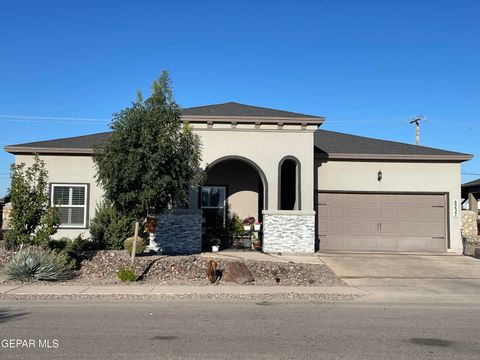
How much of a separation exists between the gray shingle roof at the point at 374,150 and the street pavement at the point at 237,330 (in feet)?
35.1

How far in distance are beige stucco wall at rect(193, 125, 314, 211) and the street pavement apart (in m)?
8.78

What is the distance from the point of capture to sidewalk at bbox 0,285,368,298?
480 inches

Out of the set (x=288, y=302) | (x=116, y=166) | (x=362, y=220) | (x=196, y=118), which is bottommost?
(x=288, y=302)

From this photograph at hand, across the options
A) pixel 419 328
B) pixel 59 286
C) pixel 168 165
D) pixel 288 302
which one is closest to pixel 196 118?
pixel 168 165

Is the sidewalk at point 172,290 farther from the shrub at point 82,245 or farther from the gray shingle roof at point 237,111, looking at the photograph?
the gray shingle roof at point 237,111

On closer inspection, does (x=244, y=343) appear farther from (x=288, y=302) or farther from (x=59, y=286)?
(x=59, y=286)

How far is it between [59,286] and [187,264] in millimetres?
3866

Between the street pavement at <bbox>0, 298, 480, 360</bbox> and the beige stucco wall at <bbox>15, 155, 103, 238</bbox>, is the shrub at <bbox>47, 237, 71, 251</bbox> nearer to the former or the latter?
the beige stucco wall at <bbox>15, 155, 103, 238</bbox>

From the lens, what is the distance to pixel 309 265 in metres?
16.3

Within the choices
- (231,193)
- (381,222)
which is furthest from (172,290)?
(381,222)

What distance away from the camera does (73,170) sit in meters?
21.1

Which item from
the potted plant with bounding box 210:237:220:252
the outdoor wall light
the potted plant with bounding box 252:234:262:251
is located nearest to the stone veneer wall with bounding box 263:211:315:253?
the potted plant with bounding box 252:234:262:251

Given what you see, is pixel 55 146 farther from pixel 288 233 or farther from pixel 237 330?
pixel 237 330

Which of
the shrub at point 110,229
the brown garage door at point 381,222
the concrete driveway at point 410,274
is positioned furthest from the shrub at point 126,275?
the brown garage door at point 381,222
